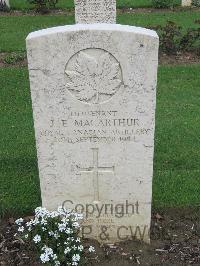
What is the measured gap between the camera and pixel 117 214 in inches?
177

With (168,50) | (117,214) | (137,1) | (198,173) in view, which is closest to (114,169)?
(117,214)

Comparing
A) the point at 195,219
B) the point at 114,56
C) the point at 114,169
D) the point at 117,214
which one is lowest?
the point at 195,219

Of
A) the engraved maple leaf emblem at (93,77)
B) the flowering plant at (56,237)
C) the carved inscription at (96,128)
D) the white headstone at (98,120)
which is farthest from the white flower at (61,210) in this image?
the engraved maple leaf emblem at (93,77)

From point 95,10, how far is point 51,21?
13.7ft

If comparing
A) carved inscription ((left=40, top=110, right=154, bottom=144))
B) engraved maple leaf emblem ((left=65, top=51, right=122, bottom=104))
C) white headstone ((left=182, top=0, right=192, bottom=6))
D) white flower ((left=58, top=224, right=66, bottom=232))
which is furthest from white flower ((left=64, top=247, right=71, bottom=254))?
white headstone ((left=182, top=0, right=192, bottom=6))

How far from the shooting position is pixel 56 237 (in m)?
3.91

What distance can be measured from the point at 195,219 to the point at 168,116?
9.19 feet

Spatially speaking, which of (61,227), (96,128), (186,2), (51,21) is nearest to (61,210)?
(61,227)

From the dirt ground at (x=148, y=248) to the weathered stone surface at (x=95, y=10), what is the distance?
17.7 feet

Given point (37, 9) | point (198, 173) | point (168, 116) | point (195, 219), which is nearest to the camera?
point (195, 219)

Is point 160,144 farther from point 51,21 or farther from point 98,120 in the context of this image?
point 51,21

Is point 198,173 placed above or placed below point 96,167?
below

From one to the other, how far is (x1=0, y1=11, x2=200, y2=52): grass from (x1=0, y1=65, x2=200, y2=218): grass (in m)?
2.74

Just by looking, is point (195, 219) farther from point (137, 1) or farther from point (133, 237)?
point (137, 1)
